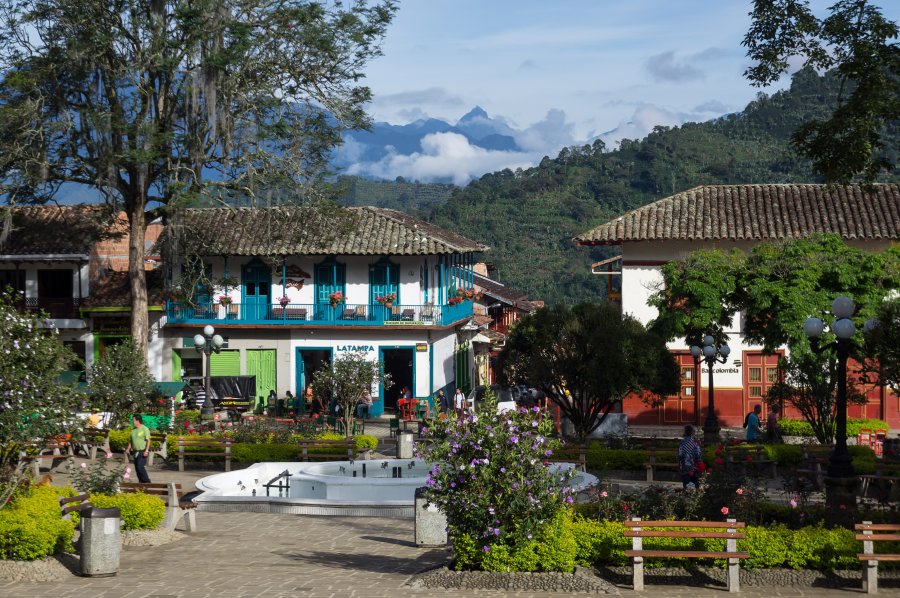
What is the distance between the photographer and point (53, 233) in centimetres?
3819

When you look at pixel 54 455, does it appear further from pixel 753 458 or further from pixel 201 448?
pixel 753 458

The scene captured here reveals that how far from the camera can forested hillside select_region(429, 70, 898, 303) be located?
277 feet

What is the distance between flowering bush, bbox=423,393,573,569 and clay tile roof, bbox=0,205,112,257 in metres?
26.2

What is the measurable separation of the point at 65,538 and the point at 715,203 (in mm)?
27206

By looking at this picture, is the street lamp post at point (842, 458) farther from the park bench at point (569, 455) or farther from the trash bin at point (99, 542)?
the trash bin at point (99, 542)

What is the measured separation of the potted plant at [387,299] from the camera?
35.7 meters

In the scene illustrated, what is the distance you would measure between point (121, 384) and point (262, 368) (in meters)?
10.6

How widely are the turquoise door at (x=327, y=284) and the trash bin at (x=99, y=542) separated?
23.8m

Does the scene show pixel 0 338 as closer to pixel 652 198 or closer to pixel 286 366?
pixel 286 366

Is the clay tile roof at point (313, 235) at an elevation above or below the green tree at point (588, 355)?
above

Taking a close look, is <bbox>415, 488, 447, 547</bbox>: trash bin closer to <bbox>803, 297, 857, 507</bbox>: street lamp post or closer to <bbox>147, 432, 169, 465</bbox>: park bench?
<bbox>803, 297, 857, 507</bbox>: street lamp post

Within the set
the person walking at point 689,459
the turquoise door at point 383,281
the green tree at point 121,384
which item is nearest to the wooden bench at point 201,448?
the green tree at point 121,384

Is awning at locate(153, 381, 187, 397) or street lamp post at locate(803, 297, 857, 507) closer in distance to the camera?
street lamp post at locate(803, 297, 857, 507)

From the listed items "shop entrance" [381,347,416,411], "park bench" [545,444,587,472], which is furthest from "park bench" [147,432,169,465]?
"shop entrance" [381,347,416,411]
